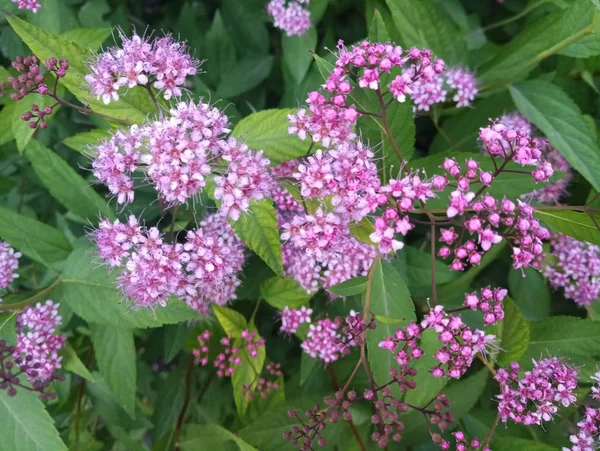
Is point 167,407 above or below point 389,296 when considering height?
below

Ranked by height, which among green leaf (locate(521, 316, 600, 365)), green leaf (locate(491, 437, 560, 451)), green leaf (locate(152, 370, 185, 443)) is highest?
green leaf (locate(521, 316, 600, 365))

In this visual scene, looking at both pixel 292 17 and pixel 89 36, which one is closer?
pixel 89 36

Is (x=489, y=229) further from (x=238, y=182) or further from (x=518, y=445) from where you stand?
(x=518, y=445)

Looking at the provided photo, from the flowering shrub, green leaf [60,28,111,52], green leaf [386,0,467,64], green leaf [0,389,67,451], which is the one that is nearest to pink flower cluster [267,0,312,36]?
the flowering shrub

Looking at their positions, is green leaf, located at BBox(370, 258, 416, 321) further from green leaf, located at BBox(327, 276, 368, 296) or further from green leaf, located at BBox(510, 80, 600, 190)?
green leaf, located at BBox(510, 80, 600, 190)

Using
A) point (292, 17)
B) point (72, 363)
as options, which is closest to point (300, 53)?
point (292, 17)

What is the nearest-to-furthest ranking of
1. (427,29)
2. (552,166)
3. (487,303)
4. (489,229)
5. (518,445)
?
(489,229) → (487,303) → (518,445) → (427,29) → (552,166)

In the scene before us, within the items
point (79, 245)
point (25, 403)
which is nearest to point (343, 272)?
point (79, 245)
